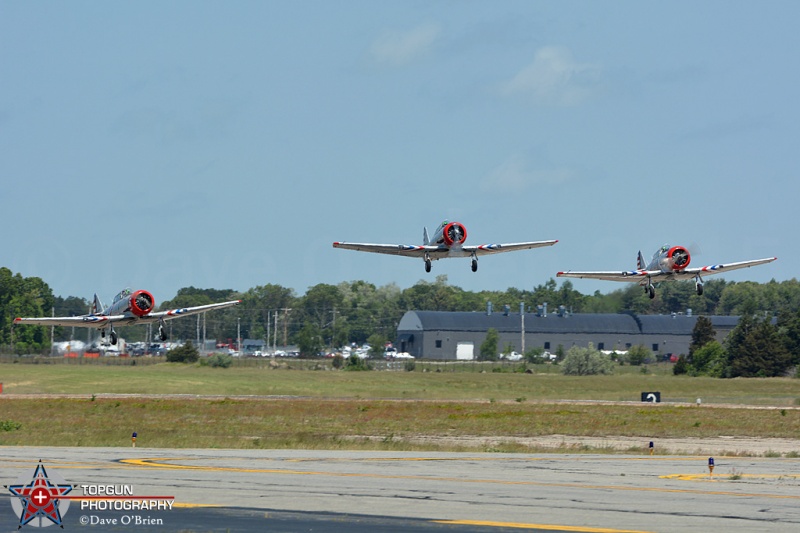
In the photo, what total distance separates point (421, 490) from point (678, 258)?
35081mm

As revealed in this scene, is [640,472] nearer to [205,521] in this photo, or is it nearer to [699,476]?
[699,476]

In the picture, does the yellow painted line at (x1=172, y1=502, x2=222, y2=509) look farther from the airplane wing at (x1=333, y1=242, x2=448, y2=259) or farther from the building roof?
the building roof

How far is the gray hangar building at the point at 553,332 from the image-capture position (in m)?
159

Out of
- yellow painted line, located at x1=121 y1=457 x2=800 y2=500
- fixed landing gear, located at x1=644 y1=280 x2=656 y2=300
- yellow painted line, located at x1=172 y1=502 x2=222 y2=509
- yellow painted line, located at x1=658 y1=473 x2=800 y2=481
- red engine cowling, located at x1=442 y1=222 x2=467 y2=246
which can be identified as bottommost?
yellow painted line, located at x1=658 y1=473 x2=800 y2=481

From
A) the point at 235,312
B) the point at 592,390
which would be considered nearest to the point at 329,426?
the point at 592,390

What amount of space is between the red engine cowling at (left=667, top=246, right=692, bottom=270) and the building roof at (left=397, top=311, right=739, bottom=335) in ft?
321

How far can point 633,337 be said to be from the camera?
15988 cm

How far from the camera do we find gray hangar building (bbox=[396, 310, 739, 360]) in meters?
159

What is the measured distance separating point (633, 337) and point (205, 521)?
140236 mm

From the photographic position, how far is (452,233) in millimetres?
60562

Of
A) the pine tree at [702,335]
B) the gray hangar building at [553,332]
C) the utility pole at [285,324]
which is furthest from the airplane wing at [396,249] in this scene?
the utility pole at [285,324]

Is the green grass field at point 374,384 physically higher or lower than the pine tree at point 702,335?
lower

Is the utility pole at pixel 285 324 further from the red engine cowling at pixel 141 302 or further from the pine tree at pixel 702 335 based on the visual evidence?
the red engine cowling at pixel 141 302
